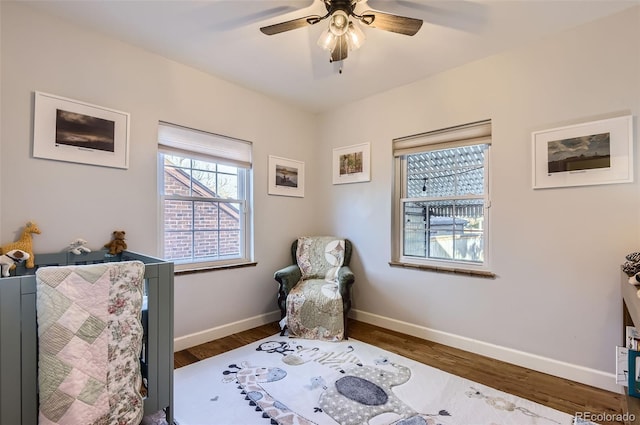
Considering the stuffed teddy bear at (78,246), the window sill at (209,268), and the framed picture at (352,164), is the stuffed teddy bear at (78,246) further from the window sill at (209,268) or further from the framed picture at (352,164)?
the framed picture at (352,164)

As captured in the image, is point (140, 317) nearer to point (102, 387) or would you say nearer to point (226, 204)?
point (102, 387)

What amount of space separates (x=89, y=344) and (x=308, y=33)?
2.29m

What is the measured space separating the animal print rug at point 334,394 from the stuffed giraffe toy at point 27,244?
3.97 feet

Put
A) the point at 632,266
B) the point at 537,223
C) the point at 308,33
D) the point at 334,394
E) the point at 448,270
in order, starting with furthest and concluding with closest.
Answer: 1. the point at 448,270
2. the point at 537,223
3. the point at 308,33
4. the point at 334,394
5. the point at 632,266

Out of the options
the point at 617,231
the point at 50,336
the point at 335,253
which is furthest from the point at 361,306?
the point at 50,336

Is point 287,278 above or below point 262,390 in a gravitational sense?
above

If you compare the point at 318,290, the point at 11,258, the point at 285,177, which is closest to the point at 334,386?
the point at 318,290

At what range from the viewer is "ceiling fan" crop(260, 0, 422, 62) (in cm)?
170

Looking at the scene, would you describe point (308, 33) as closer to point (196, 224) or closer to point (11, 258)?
point (196, 224)

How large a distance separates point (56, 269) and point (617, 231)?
321 centimetres

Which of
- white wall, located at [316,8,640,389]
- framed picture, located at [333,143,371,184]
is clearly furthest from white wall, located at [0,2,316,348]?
white wall, located at [316,8,640,389]

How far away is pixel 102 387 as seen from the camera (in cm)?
140

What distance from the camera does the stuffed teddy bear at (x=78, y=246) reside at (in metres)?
2.04

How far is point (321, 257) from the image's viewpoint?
11.0 feet
